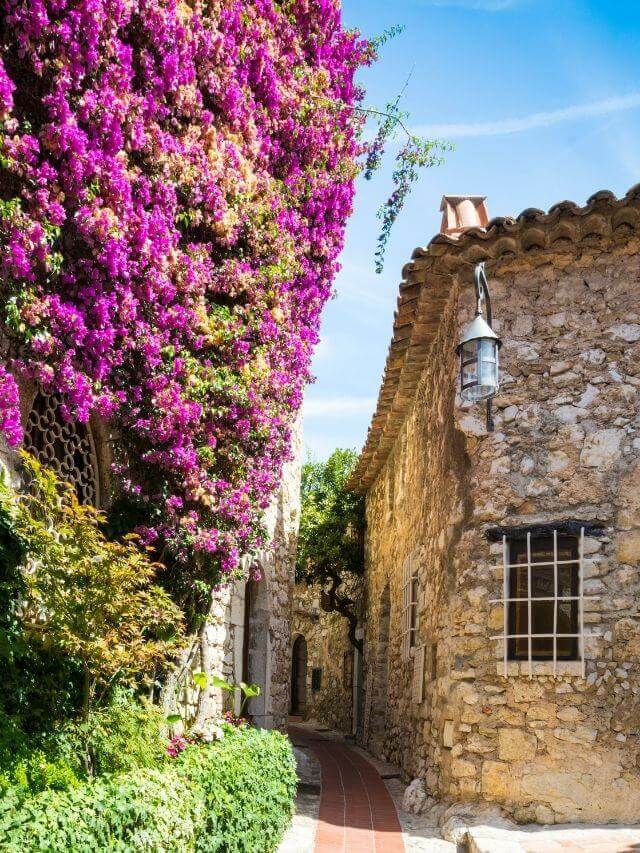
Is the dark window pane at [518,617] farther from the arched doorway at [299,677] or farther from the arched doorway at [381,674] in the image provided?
the arched doorway at [299,677]

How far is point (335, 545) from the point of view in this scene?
61.3ft

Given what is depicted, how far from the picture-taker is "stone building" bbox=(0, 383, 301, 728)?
6.07 meters

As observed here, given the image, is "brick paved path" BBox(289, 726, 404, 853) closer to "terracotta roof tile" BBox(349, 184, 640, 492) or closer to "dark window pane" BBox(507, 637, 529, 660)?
"dark window pane" BBox(507, 637, 529, 660)

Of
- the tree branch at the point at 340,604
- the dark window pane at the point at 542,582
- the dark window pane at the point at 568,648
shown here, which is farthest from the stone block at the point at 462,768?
the tree branch at the point at 340,604

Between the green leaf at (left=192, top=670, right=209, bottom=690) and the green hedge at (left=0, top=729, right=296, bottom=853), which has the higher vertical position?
the green leaf at (left=192, top=670, right=209, bottom=690)

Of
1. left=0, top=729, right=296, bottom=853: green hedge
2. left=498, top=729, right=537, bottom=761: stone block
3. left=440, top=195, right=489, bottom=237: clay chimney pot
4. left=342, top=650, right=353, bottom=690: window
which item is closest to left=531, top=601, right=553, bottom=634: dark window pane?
left=498, top=729, right=537, bottom=761: stone block

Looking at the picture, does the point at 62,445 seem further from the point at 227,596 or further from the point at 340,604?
the point at 340,604

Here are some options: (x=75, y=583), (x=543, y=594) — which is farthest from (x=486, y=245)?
(x=75, y=583)

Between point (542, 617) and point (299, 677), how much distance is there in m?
19.3

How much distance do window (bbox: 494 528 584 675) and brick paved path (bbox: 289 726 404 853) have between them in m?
1.86

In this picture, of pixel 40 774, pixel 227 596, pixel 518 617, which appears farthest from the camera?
pixel 227 596

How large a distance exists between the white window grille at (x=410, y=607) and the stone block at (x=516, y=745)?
2965mm

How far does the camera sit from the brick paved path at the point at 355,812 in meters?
7.04

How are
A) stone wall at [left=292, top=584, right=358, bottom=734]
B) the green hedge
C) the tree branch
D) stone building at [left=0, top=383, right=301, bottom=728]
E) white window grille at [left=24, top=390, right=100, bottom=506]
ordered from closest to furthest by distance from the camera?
the green hedge < white window grille at [left=24, top=390, right=100, bottom=506] < stone building at [left=0, top=383, right=301, bottom=728] < the tree branch < stone wall at [left=292, top=584, right=358, bottom=734]
